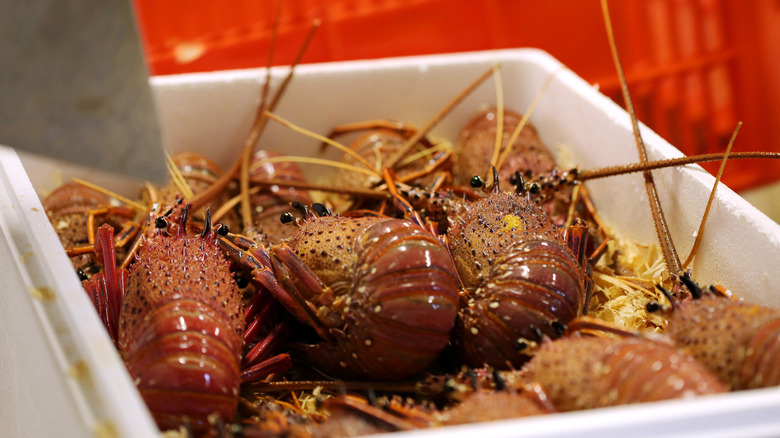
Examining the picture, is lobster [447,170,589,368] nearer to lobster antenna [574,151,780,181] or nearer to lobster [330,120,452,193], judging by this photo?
lobster antenna [574,151,780,181]

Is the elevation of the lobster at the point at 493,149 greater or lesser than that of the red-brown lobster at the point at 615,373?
greater

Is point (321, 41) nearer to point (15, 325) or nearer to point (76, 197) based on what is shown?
point (76, 197)

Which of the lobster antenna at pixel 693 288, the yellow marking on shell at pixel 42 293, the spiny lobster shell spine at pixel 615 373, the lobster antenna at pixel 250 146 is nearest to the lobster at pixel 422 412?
the spiny lobster shell spine at pixel 615 373

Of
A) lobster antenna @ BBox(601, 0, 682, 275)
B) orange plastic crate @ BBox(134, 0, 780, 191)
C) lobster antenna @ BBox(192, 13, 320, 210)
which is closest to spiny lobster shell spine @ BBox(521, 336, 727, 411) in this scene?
lobster antenna @ BBox(601, 0, 682, 275)

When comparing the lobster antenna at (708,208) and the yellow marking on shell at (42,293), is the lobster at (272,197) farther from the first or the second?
the lobster antenna at (708,208)

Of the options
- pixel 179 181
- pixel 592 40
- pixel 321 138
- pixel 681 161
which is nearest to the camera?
pixel 681 161

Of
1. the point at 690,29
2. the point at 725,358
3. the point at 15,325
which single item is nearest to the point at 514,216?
the point at 725,358

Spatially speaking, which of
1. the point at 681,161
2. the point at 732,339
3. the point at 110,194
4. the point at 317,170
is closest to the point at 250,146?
the point at 317,170

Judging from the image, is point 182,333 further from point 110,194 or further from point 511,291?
point 110,194
